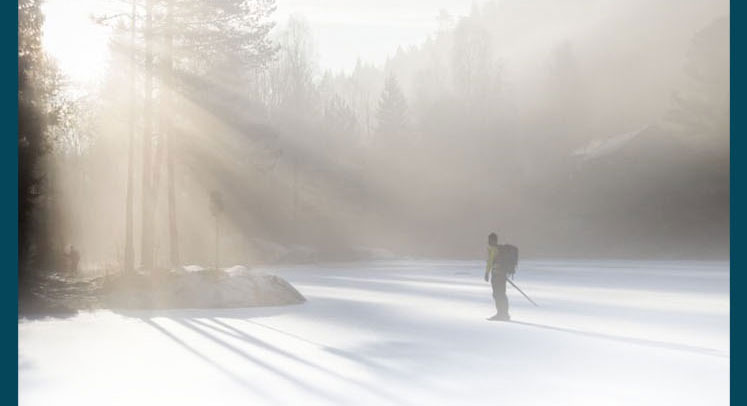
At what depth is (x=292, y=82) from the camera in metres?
69.0

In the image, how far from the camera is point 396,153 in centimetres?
7362

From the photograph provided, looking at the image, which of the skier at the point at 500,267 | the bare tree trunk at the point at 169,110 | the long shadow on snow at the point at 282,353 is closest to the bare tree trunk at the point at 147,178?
the bare tree trunk at the point at 169,110

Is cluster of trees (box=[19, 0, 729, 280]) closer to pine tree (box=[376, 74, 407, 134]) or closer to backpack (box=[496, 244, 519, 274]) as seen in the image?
pine tree (box=[376, 74, 407, 134])

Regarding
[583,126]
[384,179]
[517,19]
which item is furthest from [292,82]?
[517,19]

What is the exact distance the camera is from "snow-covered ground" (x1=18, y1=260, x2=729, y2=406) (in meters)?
8.33

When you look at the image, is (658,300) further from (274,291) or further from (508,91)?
(508,91)

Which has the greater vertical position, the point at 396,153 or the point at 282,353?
the point at 396,153

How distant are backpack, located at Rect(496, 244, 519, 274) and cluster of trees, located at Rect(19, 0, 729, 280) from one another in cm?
1291

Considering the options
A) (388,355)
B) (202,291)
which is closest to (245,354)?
(388,355)

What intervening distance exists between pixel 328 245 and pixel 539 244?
17.7 m

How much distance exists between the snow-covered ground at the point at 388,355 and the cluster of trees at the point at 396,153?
33.3ft

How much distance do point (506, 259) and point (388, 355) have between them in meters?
5.87

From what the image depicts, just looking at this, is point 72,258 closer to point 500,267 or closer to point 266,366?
point 500,267

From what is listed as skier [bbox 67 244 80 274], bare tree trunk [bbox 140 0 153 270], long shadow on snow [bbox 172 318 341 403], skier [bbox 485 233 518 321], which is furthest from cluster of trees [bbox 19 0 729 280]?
skier [bbox 485 233 518 321]
